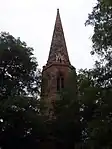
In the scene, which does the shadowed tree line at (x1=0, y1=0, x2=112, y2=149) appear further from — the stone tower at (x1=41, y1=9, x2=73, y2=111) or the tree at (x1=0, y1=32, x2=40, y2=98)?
the stone tower at (x1=41, y1=9, x2=73, y2=111)

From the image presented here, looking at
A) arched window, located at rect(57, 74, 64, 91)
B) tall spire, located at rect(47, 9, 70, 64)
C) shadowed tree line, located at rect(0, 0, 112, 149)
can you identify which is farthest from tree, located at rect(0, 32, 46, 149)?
tall spire, located at rect(47, 9, 70, 64)

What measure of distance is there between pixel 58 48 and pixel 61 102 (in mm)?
14863

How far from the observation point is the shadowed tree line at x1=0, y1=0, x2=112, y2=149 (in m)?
17.3

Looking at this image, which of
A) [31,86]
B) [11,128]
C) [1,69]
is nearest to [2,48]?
[1,69]

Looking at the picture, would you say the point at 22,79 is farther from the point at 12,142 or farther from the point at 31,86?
the point at 12,142

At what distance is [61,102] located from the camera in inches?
1046

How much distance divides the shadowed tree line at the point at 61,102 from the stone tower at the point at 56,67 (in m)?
6.45

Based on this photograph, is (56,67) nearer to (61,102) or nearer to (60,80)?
A: (60,80)

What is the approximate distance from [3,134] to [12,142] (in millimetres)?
856

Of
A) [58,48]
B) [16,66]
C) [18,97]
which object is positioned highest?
[58,48]

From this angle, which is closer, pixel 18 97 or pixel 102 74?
pixel 102 74

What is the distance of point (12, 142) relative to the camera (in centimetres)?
2400

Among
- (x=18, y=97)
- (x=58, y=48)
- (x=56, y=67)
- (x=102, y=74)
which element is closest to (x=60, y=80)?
(x=56, y=67)

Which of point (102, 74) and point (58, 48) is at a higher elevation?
point (58, 48)
